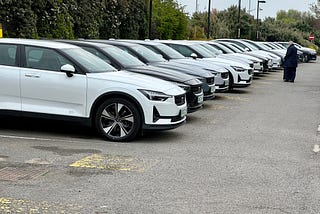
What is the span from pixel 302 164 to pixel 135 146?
2.53 m

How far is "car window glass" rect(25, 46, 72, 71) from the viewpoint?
8.27 m

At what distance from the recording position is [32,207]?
4918mm

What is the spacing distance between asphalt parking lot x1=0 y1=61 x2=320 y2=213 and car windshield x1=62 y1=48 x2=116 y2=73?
1.15 m

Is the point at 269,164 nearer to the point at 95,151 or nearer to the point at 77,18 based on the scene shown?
the point at 95,151

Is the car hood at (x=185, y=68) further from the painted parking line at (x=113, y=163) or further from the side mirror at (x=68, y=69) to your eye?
the painted parking line at (x=113, y=163)

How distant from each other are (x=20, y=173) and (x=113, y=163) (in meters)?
1.24

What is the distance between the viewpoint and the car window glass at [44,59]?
8273mm

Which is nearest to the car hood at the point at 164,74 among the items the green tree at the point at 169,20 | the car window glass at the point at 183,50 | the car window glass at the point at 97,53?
the car window glass at the point at 97,53

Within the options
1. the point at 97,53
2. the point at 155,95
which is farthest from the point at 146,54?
the point at 155,95

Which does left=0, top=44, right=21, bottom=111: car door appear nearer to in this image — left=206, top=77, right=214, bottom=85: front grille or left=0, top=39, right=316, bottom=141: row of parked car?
Answer: left=0, top=39, right=316, bottom=141: row of parked car

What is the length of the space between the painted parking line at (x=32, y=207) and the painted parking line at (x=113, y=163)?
148 cm

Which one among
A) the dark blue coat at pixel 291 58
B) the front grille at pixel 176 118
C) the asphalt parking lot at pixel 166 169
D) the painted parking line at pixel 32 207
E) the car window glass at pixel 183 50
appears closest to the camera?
the painted parking line at pixel 32 207

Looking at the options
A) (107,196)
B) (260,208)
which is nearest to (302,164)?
(260,208)

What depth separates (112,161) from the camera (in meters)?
6.83
